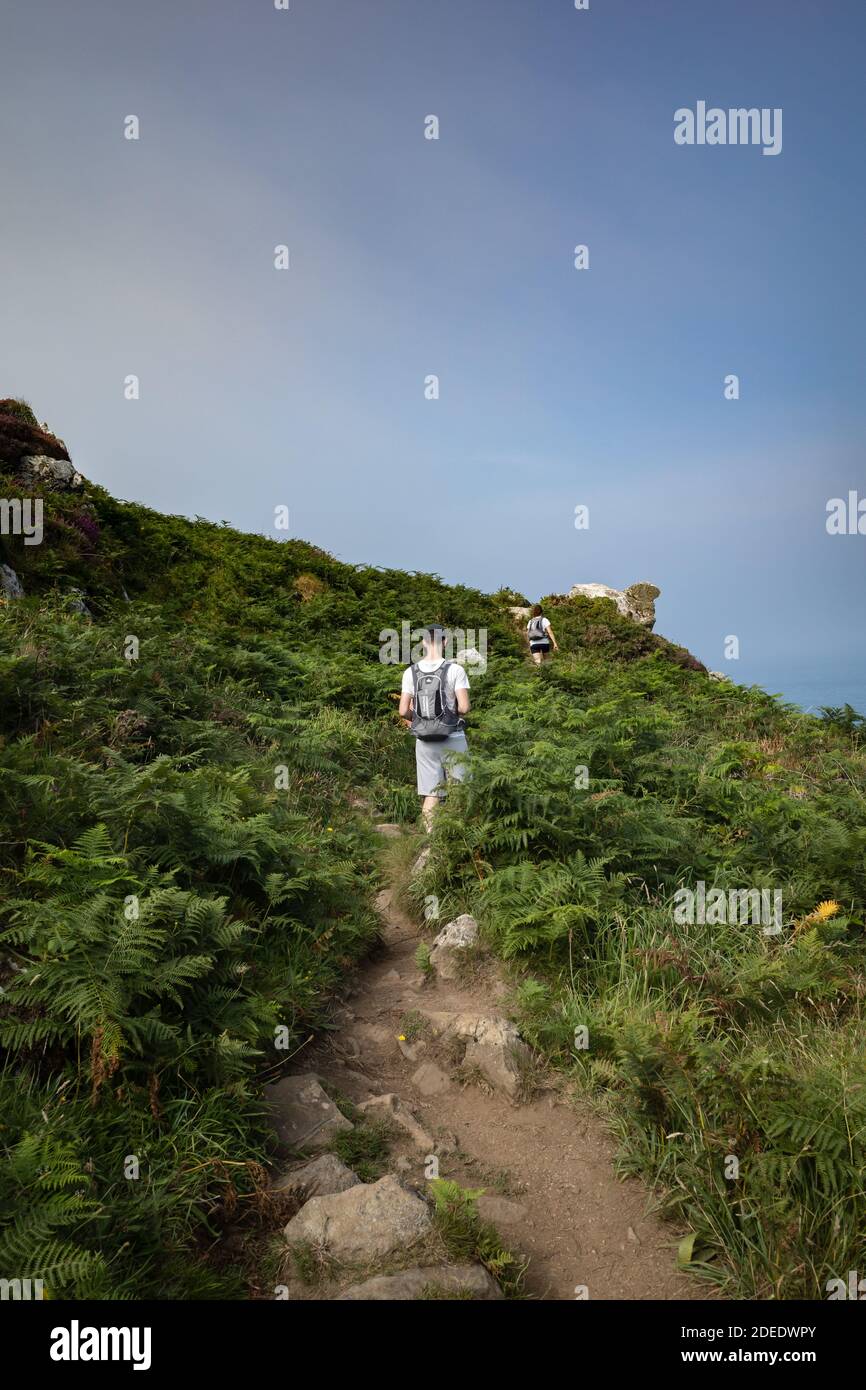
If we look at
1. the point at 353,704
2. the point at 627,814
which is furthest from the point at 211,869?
the point at 353,704

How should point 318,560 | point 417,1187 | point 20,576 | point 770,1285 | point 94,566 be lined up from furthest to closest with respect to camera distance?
1. point 318,560
2. point 94,566
3. point 20,576
4. point 417,1187
5. point 770,1285

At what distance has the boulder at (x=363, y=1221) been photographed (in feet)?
10.9

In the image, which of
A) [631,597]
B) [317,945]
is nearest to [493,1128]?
[317,945]

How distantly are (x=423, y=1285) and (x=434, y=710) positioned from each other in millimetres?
5673

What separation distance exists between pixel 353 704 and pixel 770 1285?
10.5 meters

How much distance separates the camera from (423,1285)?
3.11 m

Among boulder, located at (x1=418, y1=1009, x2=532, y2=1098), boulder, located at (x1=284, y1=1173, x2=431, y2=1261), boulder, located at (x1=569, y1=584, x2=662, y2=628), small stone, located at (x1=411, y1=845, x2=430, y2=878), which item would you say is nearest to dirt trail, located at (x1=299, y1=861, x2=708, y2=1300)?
boulder, located at (x1=418, y1=1009, x2=532, y2=1098)

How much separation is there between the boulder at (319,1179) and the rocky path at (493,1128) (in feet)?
1.17

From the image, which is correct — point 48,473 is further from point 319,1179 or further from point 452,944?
point 319,1179

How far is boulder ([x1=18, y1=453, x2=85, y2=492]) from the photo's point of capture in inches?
622
